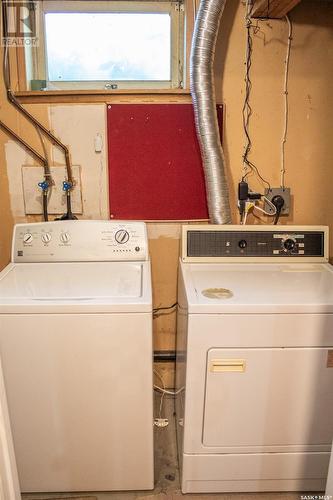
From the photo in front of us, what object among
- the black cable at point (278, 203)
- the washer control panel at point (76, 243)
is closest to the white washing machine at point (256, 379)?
the washer control panel at point (76, 243)

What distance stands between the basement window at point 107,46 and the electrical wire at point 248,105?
36cm

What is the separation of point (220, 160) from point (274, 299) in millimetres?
780

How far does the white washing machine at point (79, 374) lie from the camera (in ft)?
4.30

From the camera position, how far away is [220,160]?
181 cm

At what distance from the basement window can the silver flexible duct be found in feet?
1.16

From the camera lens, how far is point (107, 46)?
2020 mm

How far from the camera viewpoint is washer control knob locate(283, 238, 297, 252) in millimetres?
1782

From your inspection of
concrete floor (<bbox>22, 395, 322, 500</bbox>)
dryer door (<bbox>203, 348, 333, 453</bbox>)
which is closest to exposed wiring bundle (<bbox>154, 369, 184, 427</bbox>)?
concrete floor (<bbox>22, 395, 322, 500</bbox>)

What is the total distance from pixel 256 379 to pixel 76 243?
3.25ft

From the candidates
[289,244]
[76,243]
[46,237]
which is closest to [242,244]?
[289,244]

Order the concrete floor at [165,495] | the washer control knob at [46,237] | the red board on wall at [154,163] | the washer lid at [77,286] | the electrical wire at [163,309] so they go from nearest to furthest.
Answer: the washer lid at [77,286], the concrete floor at [165,495], the washer control knob at [46,237], the red board on wall at [154,163], the electrical wire at [163,309]

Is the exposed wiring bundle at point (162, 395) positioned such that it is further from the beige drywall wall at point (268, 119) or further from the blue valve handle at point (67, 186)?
the blue valve handle at point (67, 186)

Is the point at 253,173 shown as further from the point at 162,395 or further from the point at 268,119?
the point at 162,395

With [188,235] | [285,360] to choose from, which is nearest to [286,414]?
[285,360]
